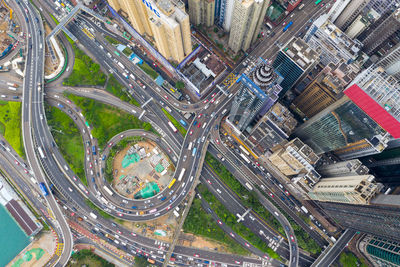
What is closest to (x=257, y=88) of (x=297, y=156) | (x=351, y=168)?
(x=297, y=156)

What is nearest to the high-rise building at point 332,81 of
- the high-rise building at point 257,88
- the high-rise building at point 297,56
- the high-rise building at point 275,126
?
the high-rise building at point 297,56

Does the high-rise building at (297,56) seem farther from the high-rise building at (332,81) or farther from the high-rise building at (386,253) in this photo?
the high-rise building at (386,253)

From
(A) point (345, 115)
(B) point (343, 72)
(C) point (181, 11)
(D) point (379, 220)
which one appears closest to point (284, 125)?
(A) point (345, 115)

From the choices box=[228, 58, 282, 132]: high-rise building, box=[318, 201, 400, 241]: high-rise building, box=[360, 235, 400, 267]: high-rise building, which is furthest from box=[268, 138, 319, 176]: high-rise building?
box=[360, 235, 400, 267]: high-rise building

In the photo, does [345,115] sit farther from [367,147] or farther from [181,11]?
[181,11]

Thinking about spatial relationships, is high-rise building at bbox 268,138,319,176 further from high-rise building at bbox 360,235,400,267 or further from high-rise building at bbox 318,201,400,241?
high-rise building at bbox 360,235,400,267
